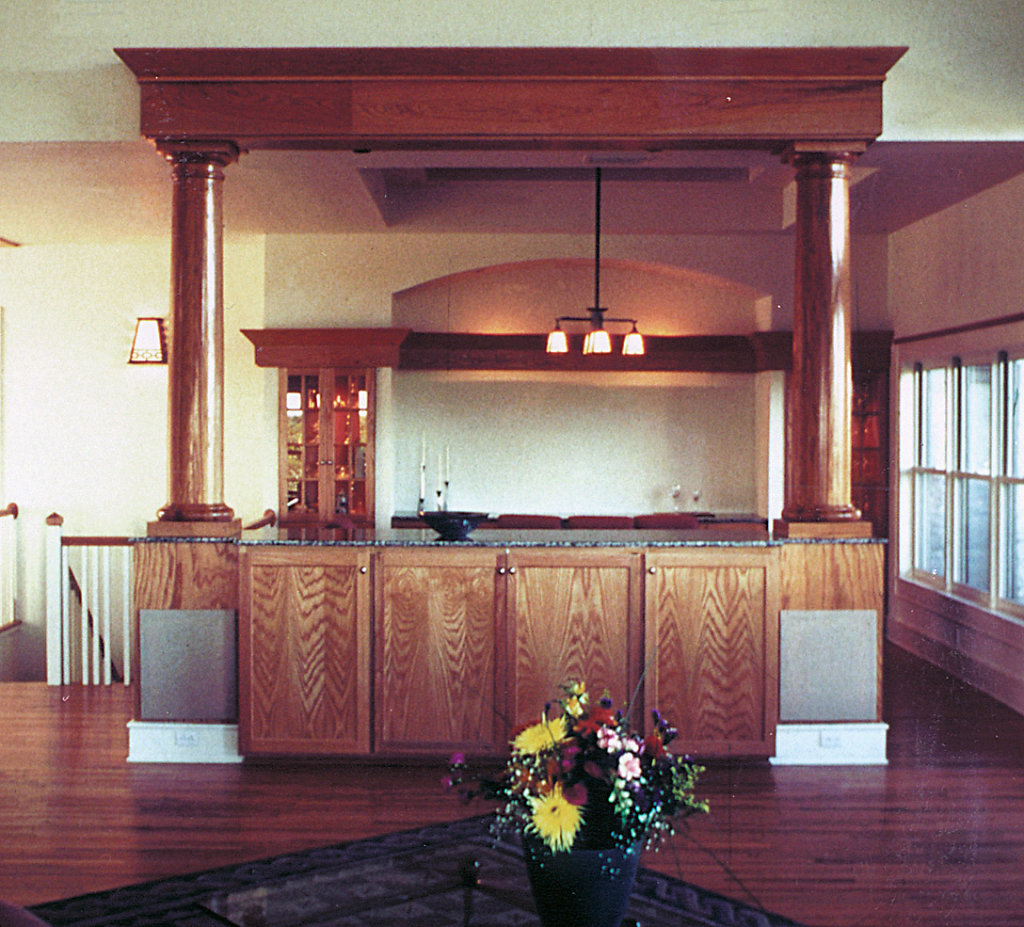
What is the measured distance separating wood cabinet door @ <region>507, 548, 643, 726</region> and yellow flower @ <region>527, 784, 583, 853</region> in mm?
2307

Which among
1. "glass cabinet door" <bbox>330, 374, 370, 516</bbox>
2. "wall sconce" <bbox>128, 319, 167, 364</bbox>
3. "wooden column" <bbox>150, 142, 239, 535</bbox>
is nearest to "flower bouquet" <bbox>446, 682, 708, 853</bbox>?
"wooden column" <bbox>150, 142, 239, 535</bbox>

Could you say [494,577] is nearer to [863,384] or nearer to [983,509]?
[983,509]

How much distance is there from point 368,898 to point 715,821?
5.00 feet

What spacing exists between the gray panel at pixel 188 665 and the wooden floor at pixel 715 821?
26 cm

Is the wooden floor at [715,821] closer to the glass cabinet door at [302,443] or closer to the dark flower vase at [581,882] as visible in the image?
the dark flower vase at [581,882]

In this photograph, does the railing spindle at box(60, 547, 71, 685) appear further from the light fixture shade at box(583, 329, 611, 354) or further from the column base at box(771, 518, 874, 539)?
the column base at box(771, 518, 874, 539)

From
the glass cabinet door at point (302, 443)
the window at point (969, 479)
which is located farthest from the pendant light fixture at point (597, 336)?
the window at point (969, 479)

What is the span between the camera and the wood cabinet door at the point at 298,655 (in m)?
5.00

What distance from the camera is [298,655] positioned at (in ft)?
16.4

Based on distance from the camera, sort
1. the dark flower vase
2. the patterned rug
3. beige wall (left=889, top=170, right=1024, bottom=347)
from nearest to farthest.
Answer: the dark flower vase → the patterned rug → beige wall (left=889, top=170, right=1024, bottom=347)

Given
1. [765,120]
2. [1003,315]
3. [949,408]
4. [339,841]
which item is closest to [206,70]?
[765,120]

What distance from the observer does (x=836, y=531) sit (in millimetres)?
5086

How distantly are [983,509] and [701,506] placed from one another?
249 cm

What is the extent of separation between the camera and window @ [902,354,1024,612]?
21.9 feet
